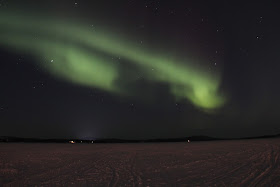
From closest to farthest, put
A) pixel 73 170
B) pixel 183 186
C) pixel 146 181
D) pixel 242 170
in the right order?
pixel 183 186 < pixel 146 181 < pixel 242 170 < pixel 73 170

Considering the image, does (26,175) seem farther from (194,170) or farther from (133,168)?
(194,170)

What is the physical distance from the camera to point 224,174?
19.5 ft

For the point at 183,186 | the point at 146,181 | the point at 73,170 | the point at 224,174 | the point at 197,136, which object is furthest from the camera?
the point at 197,136

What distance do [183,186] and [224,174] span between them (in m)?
1.50

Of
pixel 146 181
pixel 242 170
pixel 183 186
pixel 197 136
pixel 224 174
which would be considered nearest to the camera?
pixel 183 186

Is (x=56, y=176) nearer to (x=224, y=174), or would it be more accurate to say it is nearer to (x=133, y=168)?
(x=133, y=168)

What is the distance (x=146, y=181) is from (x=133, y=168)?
5.52ft

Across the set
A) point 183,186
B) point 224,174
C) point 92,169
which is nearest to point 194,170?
point 224,174

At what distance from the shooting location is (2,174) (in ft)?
21.5

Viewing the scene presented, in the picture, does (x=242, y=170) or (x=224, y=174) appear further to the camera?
(x=242, y=170)

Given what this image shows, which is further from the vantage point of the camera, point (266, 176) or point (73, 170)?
point (73, 170)

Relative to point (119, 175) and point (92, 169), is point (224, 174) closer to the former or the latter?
point (119, 175)

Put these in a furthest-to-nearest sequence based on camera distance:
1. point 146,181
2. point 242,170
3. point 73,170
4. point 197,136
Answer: point 197,136 < point 73,170 < point 242,170 < point 146,181

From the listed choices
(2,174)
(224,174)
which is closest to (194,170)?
(224,174)
